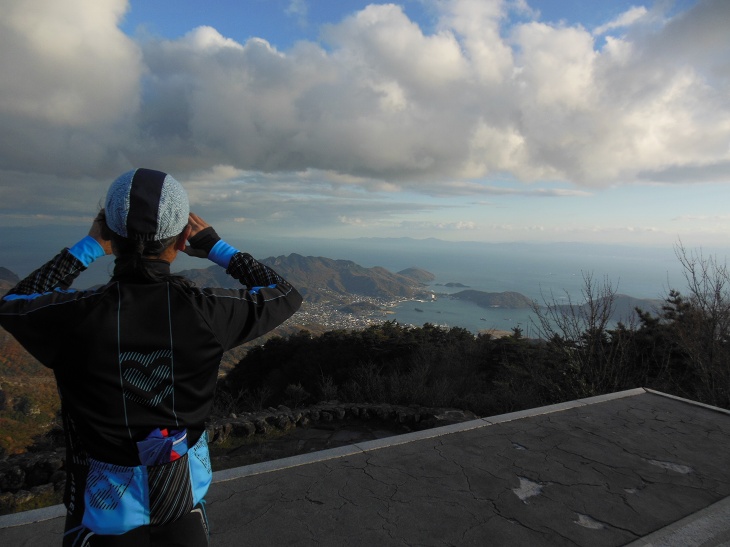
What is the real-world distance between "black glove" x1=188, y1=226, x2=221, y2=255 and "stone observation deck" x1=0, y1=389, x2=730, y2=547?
2.07 meters

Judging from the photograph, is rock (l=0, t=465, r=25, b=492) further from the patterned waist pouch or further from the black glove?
the black glove

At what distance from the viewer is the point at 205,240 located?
4.72 feet

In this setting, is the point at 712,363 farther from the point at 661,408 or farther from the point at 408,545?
the point at 408,545

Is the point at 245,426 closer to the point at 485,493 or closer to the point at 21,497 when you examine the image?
the point at 21,497

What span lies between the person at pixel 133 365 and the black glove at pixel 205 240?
16 centimetres

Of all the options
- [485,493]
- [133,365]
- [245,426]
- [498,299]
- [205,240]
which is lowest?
[498,299]

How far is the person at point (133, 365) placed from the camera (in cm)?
111

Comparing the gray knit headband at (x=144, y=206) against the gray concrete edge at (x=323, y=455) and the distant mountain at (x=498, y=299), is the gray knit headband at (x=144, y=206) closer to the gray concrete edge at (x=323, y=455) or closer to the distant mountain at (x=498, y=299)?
the gray concrete edge at (x=323, y=455)

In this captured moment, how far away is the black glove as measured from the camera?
1.43 m

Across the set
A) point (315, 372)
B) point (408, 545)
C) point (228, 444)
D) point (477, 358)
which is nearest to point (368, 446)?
point (408, 545)

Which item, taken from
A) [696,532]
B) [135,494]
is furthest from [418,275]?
[135,494]

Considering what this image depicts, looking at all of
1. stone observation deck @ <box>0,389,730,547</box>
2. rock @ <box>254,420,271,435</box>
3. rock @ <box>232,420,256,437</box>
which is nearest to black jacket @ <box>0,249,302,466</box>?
stone observation deck @ <box>0,389,730,547</box>

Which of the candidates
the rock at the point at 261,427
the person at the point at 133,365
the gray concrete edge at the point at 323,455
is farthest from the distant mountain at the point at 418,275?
the person at the point at 133,365

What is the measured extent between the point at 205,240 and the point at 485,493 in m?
2.93
